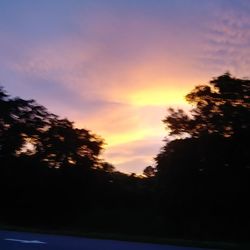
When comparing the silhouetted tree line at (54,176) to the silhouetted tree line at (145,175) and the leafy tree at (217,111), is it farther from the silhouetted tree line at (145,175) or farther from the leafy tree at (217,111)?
the leafy tree at (217,111)

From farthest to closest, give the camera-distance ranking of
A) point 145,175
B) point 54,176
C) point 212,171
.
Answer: point 145,175, point 54,176, point 212,171

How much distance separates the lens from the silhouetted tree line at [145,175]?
41.5 m

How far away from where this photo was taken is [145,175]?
56281 millimetres

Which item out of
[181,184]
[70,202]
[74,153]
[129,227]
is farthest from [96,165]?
[181,184]

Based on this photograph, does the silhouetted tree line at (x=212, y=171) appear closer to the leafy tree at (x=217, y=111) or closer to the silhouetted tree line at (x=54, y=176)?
the leafy tree at (x=217, y=111)

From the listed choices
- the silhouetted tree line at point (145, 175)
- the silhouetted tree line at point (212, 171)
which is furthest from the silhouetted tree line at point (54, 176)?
the silhouetted tree line at point (212, 171)

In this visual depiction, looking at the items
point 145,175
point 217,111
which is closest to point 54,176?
point 145,175

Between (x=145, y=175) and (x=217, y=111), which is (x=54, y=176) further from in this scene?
(x=217, y=111)

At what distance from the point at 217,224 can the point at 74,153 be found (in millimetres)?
18691

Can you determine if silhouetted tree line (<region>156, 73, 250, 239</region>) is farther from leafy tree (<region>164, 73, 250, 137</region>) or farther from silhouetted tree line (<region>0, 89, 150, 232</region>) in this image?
silhouetted tree line (<region>0, 89, 150, 232</region>)

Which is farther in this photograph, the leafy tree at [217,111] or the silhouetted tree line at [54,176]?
the silhouetted tree line at [54,176]

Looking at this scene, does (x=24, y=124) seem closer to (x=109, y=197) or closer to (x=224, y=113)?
(x=109, y=197)

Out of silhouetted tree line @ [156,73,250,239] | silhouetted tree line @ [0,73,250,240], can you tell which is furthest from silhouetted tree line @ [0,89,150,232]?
silhouetted tree line @ [156,73,250,239]

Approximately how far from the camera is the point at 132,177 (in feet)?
193
